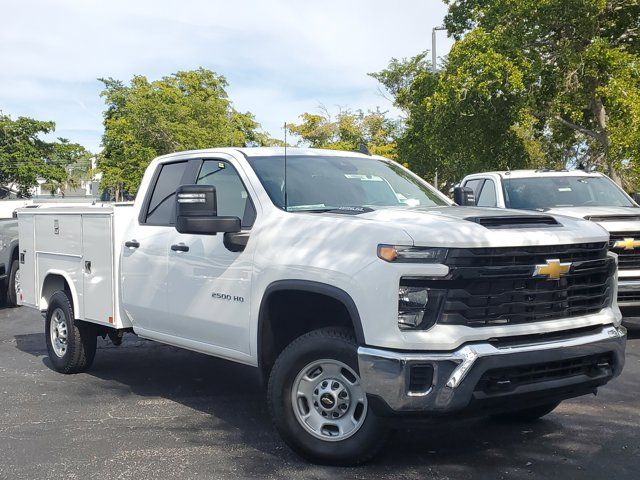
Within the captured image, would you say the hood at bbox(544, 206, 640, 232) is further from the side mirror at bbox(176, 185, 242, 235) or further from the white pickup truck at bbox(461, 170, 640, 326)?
the side mirror at bbox(176, 185, 242, 235)

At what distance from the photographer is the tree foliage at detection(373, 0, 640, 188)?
739 inches

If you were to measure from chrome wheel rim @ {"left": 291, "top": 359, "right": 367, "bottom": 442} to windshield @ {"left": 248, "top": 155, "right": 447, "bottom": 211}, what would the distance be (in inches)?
44.8

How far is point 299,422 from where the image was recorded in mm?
4438

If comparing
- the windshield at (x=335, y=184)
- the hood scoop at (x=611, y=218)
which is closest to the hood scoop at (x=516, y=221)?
the windshield at (x=335, y=184)

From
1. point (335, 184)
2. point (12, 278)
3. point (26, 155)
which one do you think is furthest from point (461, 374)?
point (26, 155)

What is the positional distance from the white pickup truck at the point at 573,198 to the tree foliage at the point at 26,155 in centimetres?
5542

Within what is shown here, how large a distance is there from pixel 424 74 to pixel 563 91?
603 cm

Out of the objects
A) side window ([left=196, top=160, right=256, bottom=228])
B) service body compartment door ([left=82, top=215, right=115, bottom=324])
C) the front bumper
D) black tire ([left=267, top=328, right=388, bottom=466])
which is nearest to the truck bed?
service body compartment door ([left=82, top=215, right=115, bottom=324])

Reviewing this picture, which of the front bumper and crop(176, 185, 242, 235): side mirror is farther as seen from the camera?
crop(176, 185, 242, 235): side mirror

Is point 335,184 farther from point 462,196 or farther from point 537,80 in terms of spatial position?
point 537,80

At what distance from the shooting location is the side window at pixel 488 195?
→ 991 centimetres

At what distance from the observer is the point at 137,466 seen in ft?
15.0

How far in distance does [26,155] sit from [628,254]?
2321 inches

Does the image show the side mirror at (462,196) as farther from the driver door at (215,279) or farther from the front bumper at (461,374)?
the front bumper at (461,374)
